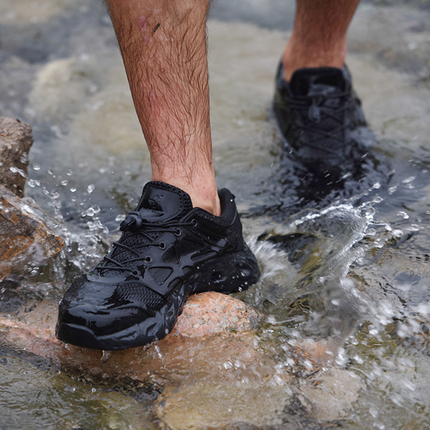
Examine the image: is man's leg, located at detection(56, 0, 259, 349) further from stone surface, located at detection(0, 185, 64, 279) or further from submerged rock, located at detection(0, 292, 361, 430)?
stone surface, located at detection(0, 185, 64, 279)

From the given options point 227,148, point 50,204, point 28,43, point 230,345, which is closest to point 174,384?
point 230,345

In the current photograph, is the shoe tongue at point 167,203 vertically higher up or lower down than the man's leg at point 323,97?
lower down

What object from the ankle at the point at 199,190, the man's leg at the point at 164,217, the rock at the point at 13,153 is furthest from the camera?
the rock at the point at 13,153

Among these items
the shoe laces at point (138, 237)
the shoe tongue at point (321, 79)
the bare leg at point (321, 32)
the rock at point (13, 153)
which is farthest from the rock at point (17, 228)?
the bare leg at point (321, 32)

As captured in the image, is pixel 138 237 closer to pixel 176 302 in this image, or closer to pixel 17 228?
pixel 176 302

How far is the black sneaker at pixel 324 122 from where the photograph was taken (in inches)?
100.0

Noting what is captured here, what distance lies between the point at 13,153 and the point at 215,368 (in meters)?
1.33

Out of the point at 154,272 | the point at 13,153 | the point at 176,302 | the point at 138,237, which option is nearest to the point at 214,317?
the point at 176,302

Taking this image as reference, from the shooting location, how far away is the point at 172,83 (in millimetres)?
1619

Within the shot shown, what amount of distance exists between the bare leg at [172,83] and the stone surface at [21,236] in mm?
531

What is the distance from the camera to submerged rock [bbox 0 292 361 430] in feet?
4.18

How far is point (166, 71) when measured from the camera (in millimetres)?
1597

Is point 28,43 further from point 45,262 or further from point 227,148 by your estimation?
point 45,262

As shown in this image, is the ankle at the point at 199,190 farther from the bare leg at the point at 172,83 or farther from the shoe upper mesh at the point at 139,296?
the shoe upper mesh at the point at 139,296
